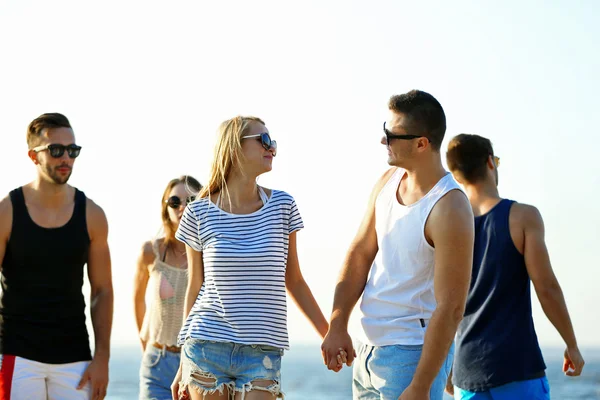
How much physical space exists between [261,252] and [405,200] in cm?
90

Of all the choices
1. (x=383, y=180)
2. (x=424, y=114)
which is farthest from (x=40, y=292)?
(x=424, y=114)

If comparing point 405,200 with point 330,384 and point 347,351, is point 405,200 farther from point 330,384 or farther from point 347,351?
point 330,384

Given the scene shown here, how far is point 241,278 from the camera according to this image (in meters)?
5.13

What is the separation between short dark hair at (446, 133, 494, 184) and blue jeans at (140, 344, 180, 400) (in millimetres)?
2886

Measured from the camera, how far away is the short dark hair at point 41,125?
5.72 m

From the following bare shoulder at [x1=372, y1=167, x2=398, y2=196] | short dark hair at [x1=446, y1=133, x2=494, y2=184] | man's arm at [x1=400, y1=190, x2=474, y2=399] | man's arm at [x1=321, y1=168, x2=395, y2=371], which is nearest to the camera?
man's arm at [x1=400, y1=190, x2=474, y2=399]

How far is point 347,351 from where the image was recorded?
15.8 ft

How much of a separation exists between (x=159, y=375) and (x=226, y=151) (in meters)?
2.79

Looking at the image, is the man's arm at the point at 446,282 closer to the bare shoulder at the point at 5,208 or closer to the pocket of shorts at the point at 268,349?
the pocket of shorts at the point at 268,349

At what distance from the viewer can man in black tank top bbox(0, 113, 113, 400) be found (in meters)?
5.50

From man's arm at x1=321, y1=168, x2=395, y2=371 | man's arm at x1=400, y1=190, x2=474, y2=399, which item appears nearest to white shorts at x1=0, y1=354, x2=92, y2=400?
man's arm at x1=321, y1=168, x2=395, y2=371

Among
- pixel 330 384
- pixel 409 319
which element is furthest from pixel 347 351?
pixel 330 384

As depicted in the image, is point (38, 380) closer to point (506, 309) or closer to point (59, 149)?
point (59, 149)

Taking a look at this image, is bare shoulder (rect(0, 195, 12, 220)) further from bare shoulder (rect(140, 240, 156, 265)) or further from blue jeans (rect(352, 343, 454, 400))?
bare shoulder (rect(140, 240, 156, 265))
